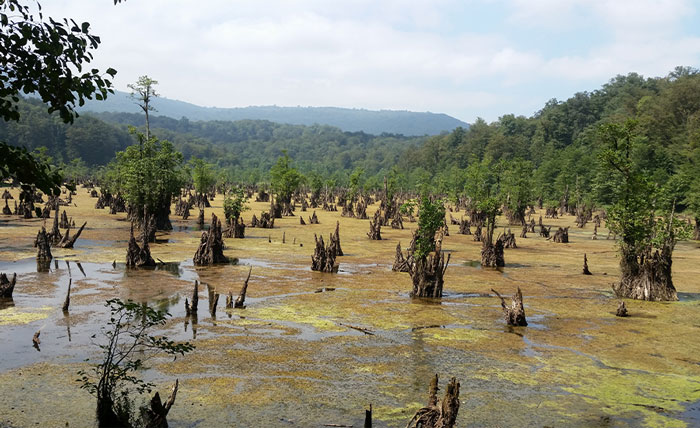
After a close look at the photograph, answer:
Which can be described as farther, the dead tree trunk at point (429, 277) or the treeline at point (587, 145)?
the treeline at point (587, 145)

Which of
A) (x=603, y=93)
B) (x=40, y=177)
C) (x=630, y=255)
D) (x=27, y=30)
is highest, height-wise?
(x=603, y=93)

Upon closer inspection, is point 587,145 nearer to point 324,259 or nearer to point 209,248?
point 324,259

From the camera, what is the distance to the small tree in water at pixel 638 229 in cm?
2075

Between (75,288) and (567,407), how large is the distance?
1634cm

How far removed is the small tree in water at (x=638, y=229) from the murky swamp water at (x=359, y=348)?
41.8 inches

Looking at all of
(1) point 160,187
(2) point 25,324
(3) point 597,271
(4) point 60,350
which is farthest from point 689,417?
(1) point 160,187

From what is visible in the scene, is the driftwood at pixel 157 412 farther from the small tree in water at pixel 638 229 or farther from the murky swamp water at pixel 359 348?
the small tree in water at pixel 638 229

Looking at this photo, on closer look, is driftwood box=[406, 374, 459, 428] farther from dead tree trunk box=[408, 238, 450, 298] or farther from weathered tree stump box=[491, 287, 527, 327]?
dead tree trunk box=[408, 238, 450, 298]

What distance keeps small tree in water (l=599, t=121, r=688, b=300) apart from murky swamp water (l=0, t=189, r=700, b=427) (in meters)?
1.06

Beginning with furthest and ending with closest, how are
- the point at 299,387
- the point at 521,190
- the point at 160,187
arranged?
the point at 521,190, the point at 160,187, the point at 299,387

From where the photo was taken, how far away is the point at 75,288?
19906 millimetres

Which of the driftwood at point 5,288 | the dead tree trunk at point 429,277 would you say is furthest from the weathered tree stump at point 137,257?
the dead tree trunk at point 429,277

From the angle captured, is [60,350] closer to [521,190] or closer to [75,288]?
[75,288]

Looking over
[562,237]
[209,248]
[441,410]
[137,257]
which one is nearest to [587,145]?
[562,237]
